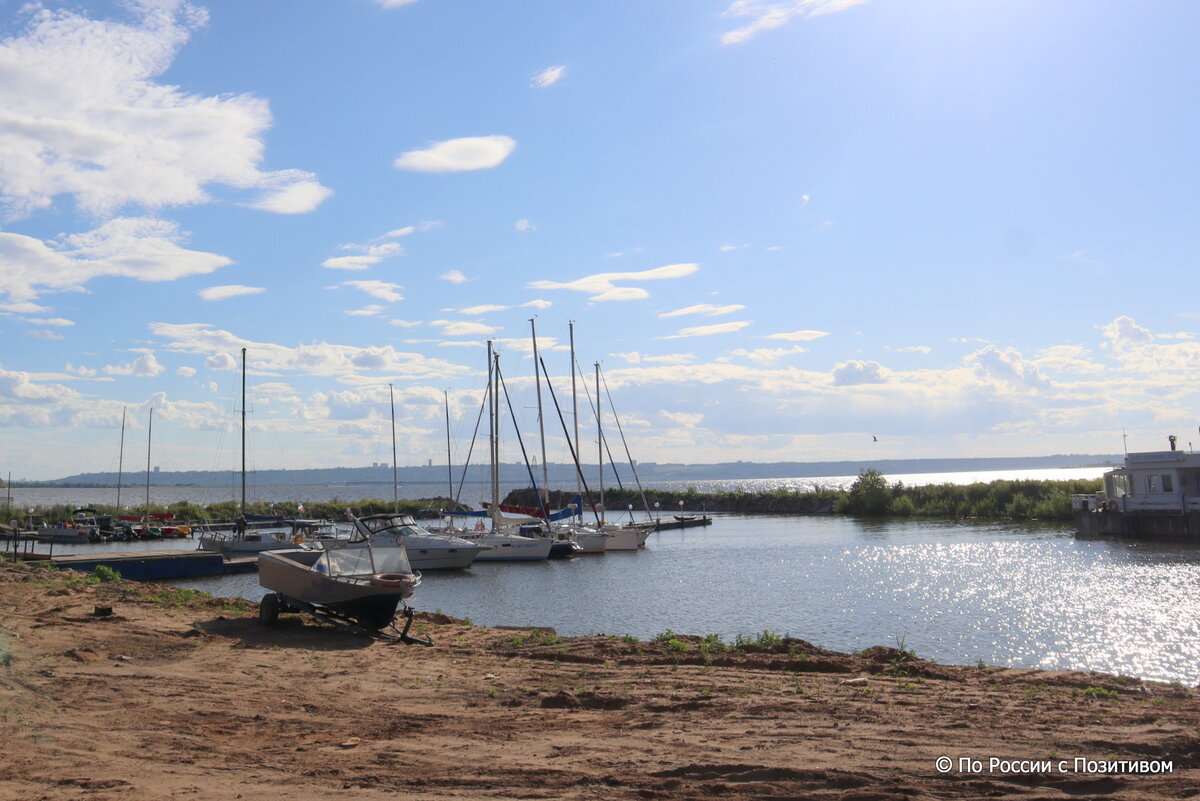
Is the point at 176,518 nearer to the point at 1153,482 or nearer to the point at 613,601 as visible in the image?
the point at 613,601

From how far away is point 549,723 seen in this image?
9734 millimetres

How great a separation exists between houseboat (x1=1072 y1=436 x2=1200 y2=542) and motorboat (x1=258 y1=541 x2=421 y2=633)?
46.6 metres

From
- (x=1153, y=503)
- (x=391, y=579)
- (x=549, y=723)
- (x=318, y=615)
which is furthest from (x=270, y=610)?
(x=1153, y=503)

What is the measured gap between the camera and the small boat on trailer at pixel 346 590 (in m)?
16.6

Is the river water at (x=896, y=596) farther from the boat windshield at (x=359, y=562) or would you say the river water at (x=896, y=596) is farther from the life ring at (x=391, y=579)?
the life ring at (x=391, y=579)

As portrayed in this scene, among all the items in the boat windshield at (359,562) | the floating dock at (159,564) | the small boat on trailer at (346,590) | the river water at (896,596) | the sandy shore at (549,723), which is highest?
the boat windshield at (359,562)

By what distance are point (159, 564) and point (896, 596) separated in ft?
101

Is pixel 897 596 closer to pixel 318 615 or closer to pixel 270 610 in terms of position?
pixel 318 615

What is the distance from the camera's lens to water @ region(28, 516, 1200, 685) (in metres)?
21.7

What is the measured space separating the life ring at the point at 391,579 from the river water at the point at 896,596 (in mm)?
7712

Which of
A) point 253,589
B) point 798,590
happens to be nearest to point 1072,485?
point 798,590

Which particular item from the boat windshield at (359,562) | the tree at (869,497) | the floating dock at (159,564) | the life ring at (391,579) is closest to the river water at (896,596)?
the floating dock at (159,564)

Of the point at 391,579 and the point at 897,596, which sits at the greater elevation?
the point at 391,579

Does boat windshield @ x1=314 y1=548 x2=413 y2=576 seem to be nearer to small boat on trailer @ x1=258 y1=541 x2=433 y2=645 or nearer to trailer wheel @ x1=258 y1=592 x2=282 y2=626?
small boat on trailer @ x1=258 y1=541 x2=433 y2=645
